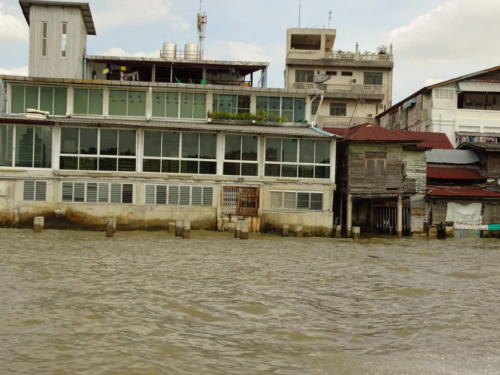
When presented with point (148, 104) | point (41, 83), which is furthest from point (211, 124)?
point (41, 83)

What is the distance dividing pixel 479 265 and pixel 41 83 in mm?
24602

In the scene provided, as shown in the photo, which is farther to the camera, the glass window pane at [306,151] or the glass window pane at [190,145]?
the glass window pane at [306,151]

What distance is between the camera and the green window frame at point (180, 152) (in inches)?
1168

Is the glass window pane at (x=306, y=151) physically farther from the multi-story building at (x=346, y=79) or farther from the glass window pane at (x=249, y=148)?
the multi-story building at (x=346, y=79)

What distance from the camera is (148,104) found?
107 ft

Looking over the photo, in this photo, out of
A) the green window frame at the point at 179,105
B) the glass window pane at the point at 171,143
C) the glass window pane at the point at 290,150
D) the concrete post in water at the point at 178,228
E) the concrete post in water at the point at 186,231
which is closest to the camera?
the concrete post in water at the point at 186,231

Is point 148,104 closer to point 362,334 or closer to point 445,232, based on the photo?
point 445,232

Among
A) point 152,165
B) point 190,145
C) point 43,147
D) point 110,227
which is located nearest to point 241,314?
point 110,227

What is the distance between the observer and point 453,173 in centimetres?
3672

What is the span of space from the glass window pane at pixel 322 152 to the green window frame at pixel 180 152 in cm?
559

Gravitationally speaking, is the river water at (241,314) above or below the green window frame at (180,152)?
below

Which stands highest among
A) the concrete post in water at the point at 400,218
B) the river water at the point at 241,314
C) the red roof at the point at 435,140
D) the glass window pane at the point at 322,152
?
the red roof at the point at 435,140

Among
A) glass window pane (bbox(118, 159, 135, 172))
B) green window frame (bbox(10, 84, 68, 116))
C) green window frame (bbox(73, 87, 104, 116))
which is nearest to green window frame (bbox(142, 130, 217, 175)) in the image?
glass window pane (bbox(118, 159, 135, 172))

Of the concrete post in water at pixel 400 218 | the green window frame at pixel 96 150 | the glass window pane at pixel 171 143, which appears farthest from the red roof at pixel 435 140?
the green window frame at pixel 96 150
